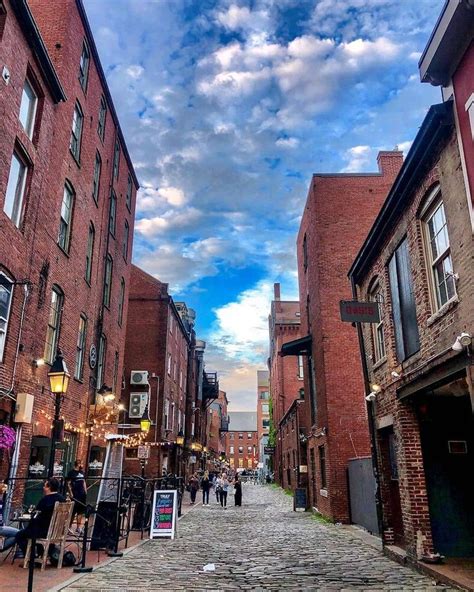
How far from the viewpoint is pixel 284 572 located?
8.94m

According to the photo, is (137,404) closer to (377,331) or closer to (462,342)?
(377,331)

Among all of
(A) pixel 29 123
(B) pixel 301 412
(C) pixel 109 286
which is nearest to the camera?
(A) pixel 29 123

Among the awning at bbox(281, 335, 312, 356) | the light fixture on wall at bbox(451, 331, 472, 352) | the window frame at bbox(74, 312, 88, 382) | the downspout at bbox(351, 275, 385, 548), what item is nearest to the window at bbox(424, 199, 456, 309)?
the light fixture on wall at bbox(451, 331, 472, 352)

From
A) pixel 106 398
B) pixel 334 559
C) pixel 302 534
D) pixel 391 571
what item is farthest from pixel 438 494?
pixel 106 398

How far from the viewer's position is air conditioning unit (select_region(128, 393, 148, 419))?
29359 millimetres

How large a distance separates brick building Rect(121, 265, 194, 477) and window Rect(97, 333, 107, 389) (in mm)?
7796

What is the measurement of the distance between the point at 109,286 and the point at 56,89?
9296 mm

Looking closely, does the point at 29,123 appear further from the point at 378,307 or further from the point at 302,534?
the point at 302,534

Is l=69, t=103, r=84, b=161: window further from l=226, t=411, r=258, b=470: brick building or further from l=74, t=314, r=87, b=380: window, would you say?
l=226, t=411, r=258, b=470: brick building

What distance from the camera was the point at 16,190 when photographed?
12609 millimetres

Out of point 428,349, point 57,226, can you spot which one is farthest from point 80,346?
point 428,349

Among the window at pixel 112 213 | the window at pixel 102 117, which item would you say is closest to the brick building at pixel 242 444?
the window at pixel 112 213

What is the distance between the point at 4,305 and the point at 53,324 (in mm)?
3573

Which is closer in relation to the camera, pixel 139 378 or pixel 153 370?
pixel 139 378
